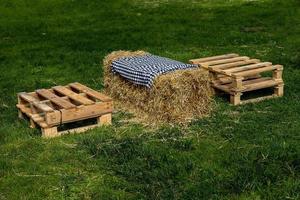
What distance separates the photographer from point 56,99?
9148mm

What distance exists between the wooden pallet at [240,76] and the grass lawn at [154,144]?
272 mm

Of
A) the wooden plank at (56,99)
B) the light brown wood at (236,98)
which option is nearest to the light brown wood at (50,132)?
the wooden plank at (56,99)

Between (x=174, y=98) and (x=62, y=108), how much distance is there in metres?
1.84

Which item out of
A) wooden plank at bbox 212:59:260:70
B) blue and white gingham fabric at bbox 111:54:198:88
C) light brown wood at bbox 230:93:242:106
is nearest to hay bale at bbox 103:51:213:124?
blue and white gingham fabric at bbox 111:54:198:88

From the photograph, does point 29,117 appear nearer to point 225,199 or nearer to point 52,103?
point 52,103

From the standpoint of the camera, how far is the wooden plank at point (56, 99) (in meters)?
8.65

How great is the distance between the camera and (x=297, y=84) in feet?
36.5

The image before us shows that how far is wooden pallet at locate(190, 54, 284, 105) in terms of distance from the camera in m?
9.92

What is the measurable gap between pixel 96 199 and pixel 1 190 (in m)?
1.29

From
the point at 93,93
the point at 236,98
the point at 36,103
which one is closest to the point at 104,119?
the point at 93,93

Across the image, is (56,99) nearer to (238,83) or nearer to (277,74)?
(238,83)

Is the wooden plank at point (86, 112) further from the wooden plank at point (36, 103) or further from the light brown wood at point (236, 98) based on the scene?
the light brown wood at point (236, 98)

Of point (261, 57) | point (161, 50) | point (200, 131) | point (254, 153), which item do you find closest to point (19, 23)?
point (161, 50)

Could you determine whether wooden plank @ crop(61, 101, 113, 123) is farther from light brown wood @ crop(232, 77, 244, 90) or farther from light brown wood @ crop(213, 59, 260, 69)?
light brown wood @ crop(213, 59, 260, 69)
